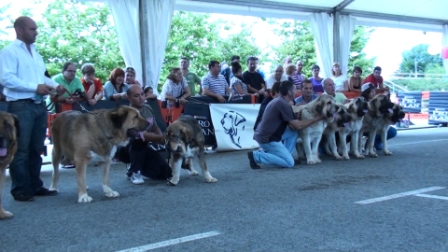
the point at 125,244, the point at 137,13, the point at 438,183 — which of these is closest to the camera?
the point at 125,244

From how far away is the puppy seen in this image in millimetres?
8633

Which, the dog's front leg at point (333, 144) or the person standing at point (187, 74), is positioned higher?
the person standing at point (187, 74)

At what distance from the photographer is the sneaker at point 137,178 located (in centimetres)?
711

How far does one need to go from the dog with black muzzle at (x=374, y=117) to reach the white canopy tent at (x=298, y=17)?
5.27m

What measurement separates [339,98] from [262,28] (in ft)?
73.1

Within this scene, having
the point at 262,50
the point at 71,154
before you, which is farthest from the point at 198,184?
the point at 262,50

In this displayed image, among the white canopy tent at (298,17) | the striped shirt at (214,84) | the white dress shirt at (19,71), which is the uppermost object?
the white canopy tent at (298,17)

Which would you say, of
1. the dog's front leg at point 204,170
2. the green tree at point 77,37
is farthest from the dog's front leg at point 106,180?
the green tree at point 77,37

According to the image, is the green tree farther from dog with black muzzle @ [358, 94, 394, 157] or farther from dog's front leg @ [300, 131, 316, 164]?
dog's front leg @ [300, 131, 316, 164]

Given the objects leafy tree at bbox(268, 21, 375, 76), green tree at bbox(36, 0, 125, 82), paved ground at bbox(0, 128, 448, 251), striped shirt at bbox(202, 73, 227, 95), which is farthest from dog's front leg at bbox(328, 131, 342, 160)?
leafy tree at bbox(268, 21, 375, 76)

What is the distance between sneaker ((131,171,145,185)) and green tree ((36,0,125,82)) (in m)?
15.3

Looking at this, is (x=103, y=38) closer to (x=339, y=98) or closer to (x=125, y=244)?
(x=339, y=98)

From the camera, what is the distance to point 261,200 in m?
5.62

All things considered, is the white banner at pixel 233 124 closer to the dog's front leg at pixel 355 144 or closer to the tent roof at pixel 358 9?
the dog's front leg at pixel 355 144
